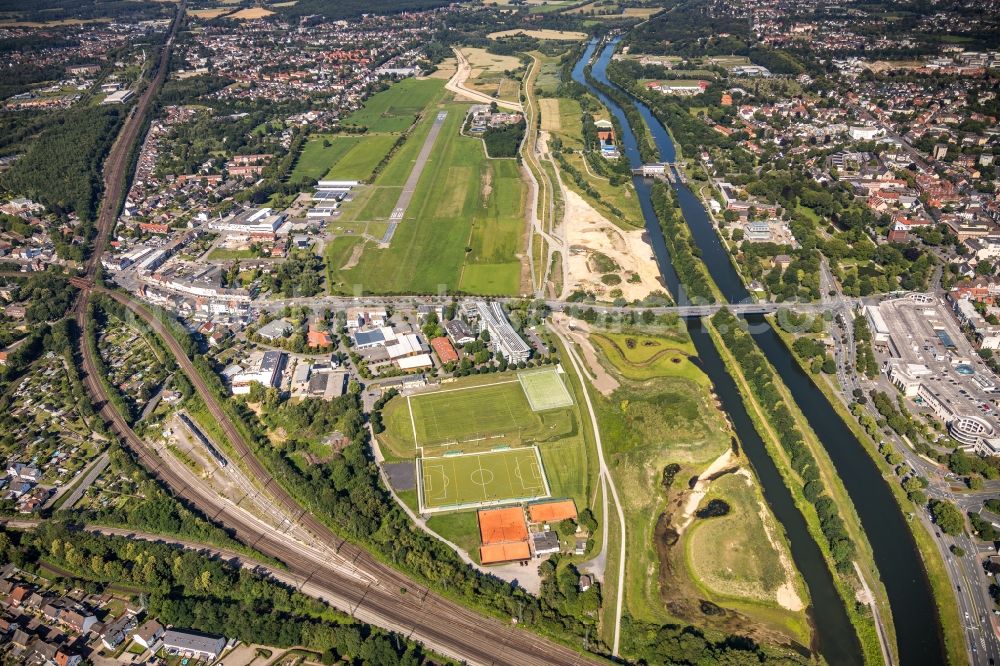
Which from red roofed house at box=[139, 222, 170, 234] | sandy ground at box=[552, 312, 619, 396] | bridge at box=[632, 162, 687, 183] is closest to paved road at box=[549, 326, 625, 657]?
sandy ground at box=[552, 312, 619, 396]

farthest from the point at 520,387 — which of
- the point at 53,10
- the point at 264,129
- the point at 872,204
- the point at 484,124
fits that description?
the point at 53,10

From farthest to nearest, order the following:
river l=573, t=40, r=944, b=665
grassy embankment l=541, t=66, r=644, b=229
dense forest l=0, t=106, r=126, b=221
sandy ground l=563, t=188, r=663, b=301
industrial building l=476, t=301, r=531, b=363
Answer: dense forest l=0, t=106, r=126, b=221 → grassy embankment l=541, t=66, r=644, b=229 → sandy ground l=563, t=188, r=663, b=301 → industrial building l=476, t=301, r=531, b=363 → river l=573, t=40, r=944, b=665

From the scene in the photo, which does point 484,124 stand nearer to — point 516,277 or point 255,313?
point 516,277

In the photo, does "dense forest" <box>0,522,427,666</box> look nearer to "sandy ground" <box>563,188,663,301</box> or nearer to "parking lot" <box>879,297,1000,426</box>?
"sandy ground" <box>563,188,663,301</box>

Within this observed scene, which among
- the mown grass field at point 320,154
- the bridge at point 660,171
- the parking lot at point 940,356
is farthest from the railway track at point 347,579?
the bridge at point 660,171

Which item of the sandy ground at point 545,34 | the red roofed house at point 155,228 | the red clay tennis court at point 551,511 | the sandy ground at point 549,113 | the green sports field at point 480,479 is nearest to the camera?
the red clay tennis court at point 551,511

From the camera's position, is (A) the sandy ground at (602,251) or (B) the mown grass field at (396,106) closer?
(A) the sandy ground at (602,251)

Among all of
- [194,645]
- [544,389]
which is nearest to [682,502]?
[544,389]

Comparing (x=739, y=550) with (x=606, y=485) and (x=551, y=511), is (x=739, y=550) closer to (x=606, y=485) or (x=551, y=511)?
(x=606, y=485)

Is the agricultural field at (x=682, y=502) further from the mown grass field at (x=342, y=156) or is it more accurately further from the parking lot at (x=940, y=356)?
the mown grass field at (x=342, y=156)
